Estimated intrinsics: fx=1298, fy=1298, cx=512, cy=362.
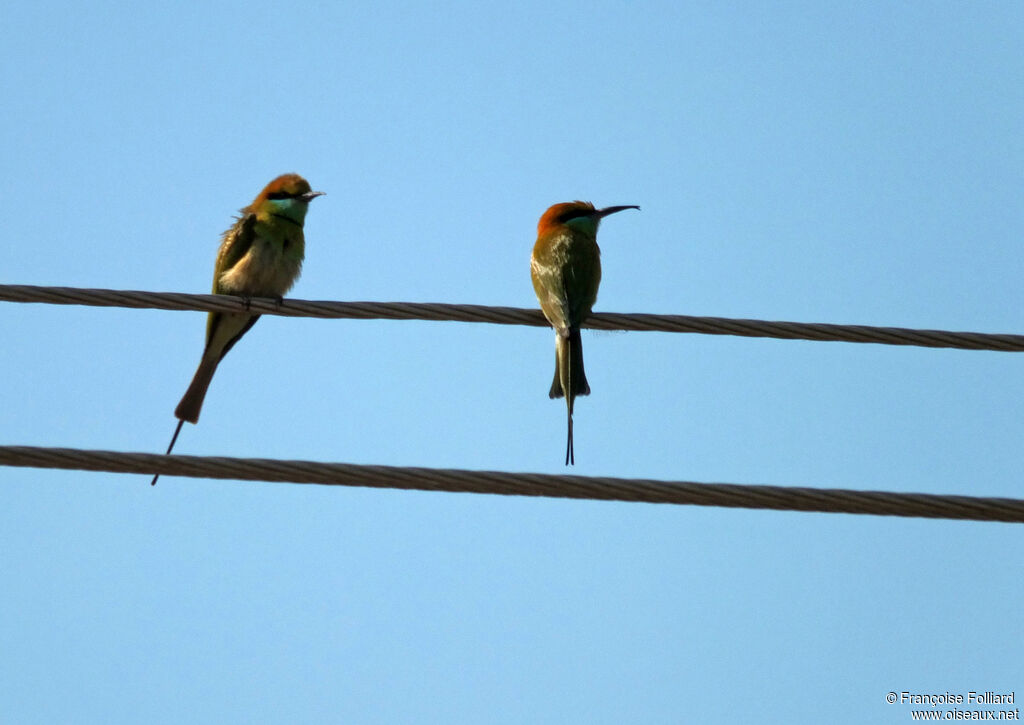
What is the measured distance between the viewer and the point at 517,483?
2.42 m

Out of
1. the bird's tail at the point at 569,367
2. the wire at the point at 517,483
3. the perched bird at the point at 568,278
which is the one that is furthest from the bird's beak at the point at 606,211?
the wire at the point at 517,483

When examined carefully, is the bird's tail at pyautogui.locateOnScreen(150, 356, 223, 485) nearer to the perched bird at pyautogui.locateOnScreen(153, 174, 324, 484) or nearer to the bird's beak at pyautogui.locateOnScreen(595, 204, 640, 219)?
the perched bird at pyautogui.locateOnScreen(153, 174, 324, 484)

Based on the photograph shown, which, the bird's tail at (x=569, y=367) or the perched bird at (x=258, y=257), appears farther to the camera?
the perched bird at (x=258, y=257)

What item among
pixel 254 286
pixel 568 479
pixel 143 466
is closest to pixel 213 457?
pixel 143 466

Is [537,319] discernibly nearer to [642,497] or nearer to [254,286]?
[642,497]

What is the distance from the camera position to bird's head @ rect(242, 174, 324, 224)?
4828mm

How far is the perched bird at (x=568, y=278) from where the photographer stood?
12.1 ft

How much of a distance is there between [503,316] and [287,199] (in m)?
2.07

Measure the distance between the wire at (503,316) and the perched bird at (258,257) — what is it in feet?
4.52

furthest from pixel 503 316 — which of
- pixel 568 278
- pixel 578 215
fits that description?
pixel 578 215

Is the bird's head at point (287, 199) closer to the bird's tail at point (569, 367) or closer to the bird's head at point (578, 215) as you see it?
the bird's head at point (578, 215)

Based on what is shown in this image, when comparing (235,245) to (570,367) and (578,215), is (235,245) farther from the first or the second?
(570,367)

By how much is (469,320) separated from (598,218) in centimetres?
177

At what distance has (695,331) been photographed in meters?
2.93
